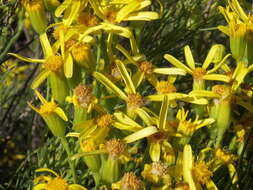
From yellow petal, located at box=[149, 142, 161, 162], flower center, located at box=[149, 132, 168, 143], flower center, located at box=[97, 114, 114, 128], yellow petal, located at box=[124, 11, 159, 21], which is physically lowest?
yellow petal, located at box=[149, 142, 161, 162]

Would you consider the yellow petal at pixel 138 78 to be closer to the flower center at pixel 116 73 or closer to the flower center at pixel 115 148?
the flower center at pixel 116 73

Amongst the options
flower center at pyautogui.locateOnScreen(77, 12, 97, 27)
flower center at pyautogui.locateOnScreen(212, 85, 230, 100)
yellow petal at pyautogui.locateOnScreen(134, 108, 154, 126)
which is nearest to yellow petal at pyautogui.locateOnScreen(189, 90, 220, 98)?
flower center at pyautogui.locateOnScreen(212, 85, 230, 100)

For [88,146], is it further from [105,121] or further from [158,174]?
[158,174]

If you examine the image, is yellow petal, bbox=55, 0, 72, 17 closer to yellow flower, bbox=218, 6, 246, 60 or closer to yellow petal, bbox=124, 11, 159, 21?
yellow petal, bbox=124, 11, 159, 21

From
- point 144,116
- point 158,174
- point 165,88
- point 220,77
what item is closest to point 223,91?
point 220,77

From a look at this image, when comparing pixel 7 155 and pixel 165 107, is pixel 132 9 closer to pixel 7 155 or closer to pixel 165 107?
pixel 165 107

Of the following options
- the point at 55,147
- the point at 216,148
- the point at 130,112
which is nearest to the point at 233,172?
the point at 216,148
